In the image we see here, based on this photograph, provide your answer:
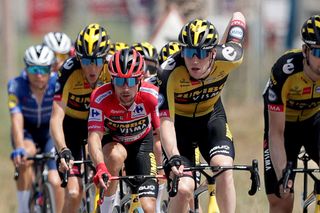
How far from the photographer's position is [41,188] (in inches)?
520

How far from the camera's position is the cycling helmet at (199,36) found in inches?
396

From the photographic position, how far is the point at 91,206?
12102mm

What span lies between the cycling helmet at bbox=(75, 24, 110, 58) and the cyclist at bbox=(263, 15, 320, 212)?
1.95 metres

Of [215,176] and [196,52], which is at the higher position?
[196,52]

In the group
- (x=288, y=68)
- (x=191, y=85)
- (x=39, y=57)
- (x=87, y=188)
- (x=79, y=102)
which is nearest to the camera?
(x=288, y=68)

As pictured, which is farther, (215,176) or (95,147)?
(95,147)

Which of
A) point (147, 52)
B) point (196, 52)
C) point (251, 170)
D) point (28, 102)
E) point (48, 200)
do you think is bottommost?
point (48, 200)

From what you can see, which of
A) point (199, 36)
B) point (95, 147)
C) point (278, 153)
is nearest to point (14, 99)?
point (95, 147)

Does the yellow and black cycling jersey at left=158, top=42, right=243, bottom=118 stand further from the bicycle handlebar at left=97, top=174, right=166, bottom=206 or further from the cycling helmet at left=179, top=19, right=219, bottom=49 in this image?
the bicycle handlebar at left=97, top=174, right=166, bottom=206

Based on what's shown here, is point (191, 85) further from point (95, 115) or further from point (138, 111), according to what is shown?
point (95, 115)

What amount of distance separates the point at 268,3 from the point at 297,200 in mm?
30701

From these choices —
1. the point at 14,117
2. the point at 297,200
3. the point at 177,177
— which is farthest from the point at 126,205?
the point at 297,200

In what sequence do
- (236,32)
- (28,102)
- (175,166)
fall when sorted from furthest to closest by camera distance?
(28,102) → (236,32) → (175,166)

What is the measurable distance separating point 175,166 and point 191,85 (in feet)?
3.99
